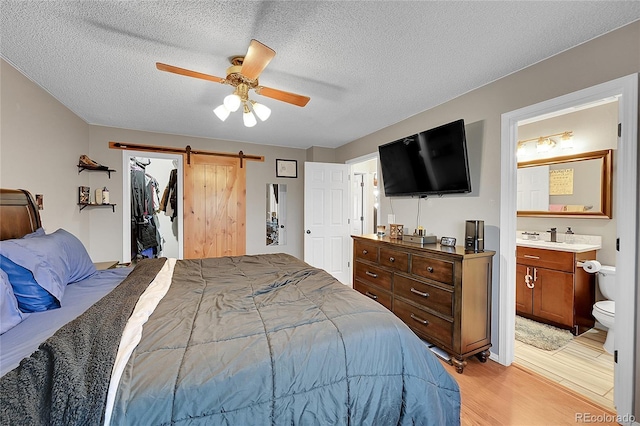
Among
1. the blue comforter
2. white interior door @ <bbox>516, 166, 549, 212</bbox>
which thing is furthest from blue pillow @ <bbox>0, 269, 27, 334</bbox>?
white interior door @ <bbox>516, 166, 549, 212</bbox>

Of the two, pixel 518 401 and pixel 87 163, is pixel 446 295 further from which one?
pixel 87 163

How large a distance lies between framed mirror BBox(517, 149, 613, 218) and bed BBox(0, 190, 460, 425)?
10.0 ft

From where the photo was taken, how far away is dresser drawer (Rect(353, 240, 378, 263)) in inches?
123

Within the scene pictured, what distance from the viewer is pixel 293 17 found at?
5.17 ft

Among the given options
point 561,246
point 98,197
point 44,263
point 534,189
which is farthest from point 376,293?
point 98,197

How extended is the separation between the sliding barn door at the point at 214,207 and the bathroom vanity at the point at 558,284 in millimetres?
3991

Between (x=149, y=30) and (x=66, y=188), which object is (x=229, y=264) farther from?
(x=66, y=188)

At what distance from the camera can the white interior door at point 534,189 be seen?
3410mm

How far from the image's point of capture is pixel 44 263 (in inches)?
58.1

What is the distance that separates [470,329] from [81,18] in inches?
138

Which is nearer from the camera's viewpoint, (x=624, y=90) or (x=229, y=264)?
(x=624, y=90)

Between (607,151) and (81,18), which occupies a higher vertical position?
(81,18)

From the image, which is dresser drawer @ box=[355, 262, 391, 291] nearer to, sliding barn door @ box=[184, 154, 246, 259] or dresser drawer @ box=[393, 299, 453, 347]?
dresser drawer @ box=[393, 299, 453, 347]

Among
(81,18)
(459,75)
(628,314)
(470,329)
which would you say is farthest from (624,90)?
(81,18)
